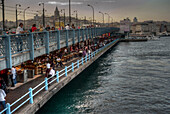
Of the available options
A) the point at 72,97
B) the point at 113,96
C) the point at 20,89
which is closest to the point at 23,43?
the point at 20,89

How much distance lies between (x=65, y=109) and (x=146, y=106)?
5.80m

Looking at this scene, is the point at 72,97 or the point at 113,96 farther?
the point at 113,96

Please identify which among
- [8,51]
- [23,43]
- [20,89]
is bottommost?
[20,89]

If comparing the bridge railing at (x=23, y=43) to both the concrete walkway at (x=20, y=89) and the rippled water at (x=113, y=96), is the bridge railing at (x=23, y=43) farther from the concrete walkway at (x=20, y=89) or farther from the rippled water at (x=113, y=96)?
the rippled water at (x=113, y=96)

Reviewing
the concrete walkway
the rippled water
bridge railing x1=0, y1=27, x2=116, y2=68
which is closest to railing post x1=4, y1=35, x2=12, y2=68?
bridge railing x1=0, y1=27, x2=116, y2=68

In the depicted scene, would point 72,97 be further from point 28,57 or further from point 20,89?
point 28,57

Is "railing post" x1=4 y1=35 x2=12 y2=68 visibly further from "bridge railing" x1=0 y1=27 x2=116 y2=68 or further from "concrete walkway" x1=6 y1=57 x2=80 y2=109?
"concrete walkway" x1=6 y1=57 x2=80 y2=109

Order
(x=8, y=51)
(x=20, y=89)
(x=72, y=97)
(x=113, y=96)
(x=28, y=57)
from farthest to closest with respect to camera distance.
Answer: (x=113, y=96) < (x=72, y=97) < (x=20, y=89) < (x=28, y=57) < (x=8, y=51)

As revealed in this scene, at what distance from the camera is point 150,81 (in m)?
24.9

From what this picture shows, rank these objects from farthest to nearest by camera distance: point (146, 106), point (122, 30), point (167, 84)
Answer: point (122, 30) < point (167, 84) < point (146, 106)

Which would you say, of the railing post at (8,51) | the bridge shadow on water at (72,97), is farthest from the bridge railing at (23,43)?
the bridge shadow on water at (72,97)

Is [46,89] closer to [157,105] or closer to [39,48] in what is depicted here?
[39,48]

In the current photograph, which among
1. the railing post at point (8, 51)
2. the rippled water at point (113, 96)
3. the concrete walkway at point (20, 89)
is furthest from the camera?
the rippled water at point (113, 96)

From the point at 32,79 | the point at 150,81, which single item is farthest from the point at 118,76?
the point at 32,79
